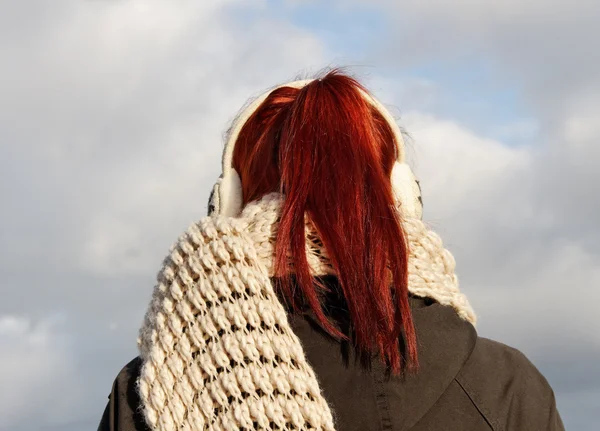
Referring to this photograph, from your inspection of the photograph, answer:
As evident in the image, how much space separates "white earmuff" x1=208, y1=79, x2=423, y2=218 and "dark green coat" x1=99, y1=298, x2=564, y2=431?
510 millimetres

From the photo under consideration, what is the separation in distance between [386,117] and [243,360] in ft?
3.36

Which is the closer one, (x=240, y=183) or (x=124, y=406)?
(x=124, y=406)

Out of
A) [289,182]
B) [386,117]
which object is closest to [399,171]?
[386,117]

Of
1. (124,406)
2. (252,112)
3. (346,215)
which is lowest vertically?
(124,406)

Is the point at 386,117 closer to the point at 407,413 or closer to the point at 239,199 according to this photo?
the point at 239,199

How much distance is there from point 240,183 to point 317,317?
2.54 feet

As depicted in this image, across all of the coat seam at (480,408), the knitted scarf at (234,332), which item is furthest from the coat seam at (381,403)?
the coat seam at (480,408)

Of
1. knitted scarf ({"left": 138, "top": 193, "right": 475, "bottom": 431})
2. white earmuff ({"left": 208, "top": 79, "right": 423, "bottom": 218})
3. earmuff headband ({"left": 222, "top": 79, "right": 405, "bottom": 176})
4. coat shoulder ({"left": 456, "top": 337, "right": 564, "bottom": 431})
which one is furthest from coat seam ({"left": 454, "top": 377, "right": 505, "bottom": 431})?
earmuff headband ({"left": 222, "top": 79, "right": 405, "bottom": 176})

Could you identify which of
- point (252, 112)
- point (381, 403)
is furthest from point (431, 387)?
point (252, 112)

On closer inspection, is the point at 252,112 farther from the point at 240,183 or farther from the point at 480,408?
the point at 480,408

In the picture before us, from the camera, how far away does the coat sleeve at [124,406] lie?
11.2 feet

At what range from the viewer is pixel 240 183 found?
381 centimetres

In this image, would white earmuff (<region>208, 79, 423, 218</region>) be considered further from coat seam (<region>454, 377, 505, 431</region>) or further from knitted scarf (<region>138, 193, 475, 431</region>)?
coat seam (<region>454, 377, 505, 431</region>)

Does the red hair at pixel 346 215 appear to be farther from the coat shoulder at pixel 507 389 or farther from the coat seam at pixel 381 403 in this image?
the coat shoulder at pixel 507 389
